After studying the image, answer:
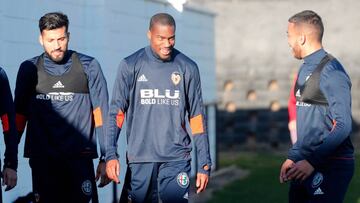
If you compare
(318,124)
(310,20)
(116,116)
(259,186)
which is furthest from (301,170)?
(259,186)

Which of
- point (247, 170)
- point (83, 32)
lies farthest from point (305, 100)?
point (247, 170)

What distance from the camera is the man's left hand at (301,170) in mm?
7871

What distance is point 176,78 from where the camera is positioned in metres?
8.70

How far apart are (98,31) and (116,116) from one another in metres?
4.27

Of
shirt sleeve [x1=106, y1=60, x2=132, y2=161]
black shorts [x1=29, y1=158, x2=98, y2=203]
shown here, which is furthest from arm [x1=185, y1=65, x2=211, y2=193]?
black shorts [x1=29, y1=158, x2=98, y2=203]

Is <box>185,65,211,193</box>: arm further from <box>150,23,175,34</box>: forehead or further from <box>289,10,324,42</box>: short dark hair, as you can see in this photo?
<box>289,10,324,42</box>: short dark hair

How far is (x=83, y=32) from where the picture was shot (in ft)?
40.8

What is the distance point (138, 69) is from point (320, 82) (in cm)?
154

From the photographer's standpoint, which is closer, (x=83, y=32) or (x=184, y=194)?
(x=184, y=194)

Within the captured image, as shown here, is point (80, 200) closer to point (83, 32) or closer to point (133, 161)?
point (133, 161)

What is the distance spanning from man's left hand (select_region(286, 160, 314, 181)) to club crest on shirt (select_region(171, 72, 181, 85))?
52.4 inches

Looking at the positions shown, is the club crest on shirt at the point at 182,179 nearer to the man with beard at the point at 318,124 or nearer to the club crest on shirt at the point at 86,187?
the club crest on shirt at the point at 86,187

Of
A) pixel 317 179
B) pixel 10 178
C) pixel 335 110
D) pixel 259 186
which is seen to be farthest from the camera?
pixel 259 186

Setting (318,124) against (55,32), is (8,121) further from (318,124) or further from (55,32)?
(318,124)
